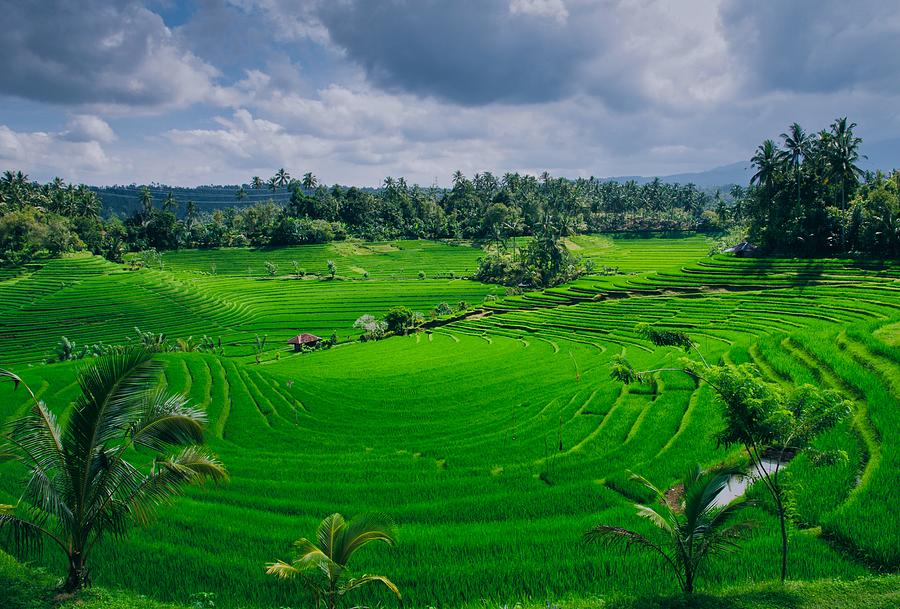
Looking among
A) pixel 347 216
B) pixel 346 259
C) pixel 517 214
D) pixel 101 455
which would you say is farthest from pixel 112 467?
pixel 347 216

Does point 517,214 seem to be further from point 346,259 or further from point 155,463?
point 155,463

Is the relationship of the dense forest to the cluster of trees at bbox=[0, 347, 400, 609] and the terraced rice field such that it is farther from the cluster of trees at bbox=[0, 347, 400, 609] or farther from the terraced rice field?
the cluster of trees at bbox=[0, 347, 400, 609]

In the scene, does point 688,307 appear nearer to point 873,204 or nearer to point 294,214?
point 873,204

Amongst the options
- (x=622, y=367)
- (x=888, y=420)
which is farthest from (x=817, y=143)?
(x=622, y=367)

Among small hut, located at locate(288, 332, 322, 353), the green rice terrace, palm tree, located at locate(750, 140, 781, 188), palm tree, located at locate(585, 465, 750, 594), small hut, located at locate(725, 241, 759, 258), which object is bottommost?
small hut, located at locate(288, 332, 322, 353)

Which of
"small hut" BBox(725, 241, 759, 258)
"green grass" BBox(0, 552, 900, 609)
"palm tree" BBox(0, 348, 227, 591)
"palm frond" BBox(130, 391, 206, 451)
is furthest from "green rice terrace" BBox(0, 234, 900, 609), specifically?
"small hut" BBox(725, 241, 759, 258)

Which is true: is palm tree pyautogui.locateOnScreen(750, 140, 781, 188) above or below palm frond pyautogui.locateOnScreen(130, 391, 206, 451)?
above

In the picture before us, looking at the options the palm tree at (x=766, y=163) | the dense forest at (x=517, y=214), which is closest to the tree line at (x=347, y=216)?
the dense forest at (x=517, y=214)
